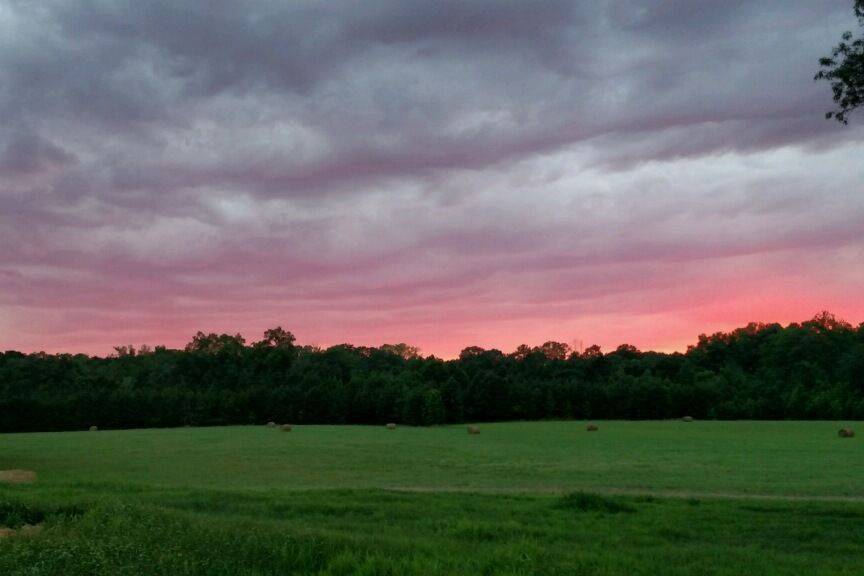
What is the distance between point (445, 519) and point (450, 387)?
78.9 meters

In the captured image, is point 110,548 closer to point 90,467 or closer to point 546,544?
point 546,544

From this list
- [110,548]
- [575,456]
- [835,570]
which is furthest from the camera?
[575,456]

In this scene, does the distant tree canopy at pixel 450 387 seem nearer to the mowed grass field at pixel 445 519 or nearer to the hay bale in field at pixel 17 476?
the mowed grass field at pixel 445 519

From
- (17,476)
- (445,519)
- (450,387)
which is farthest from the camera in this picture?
(450,387)

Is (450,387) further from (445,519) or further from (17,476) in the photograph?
(445,519)

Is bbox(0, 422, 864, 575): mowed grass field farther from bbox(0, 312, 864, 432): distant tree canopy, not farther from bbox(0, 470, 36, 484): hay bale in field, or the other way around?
bbox(0, 312, 864, 432): distant tree canopy

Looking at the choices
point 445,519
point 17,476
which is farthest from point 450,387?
point 445,519

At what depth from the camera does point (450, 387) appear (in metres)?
91.8

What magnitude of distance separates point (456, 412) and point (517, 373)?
1994cm

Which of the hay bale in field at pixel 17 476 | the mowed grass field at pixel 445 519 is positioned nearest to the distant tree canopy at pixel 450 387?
the mowed grass field at pixel 445 519

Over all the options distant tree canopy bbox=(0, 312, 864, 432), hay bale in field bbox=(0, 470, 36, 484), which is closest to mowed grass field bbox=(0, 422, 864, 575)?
hay bale in field bbox=(0, 470, 36, 484)

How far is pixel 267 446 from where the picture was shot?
46.9 m

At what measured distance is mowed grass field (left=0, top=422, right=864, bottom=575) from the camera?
8180 millimetres

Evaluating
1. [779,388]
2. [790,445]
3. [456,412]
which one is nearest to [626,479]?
[790,445]
